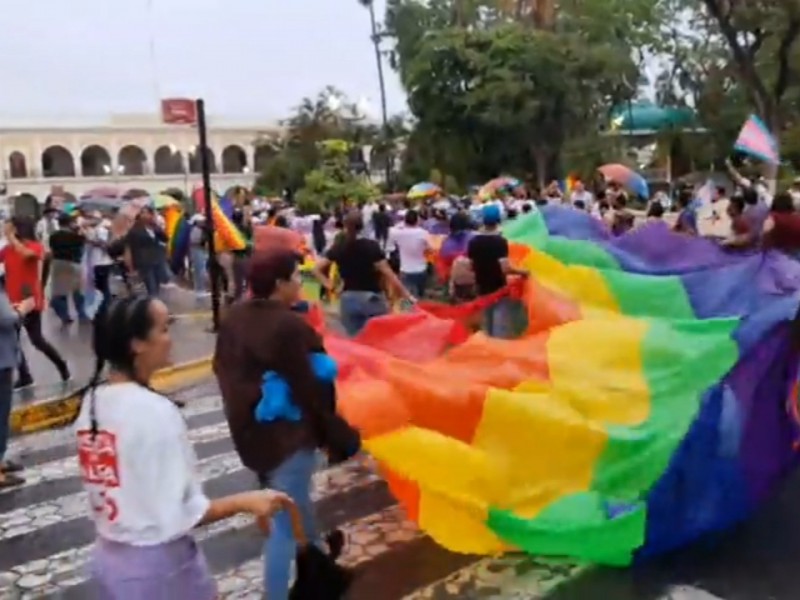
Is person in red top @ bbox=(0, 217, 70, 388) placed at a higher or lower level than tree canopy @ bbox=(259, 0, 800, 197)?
lower

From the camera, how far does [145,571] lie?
3092 millimetres

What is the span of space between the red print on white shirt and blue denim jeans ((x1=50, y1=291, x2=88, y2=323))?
13.4 metres

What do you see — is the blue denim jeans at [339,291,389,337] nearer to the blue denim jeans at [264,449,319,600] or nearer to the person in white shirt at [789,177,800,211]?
the person in white shirt at [789,177,800,211]

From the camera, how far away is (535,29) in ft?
139

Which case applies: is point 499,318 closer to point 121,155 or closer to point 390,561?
point 390,561

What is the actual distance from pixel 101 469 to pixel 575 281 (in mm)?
6148

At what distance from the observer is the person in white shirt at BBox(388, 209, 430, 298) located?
1348cm

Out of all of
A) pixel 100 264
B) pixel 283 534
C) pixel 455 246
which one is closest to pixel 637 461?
pixel 283 534

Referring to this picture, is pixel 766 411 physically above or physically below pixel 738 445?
above

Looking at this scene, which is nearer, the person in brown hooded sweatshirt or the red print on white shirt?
the red print on white shirt

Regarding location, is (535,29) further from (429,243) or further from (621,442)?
(621,442)

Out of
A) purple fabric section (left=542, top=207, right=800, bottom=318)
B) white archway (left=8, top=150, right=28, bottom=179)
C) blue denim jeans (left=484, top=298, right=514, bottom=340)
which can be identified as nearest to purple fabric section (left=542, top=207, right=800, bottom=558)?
purple fabric section (left=542, top=207, right=800, bottom=318)

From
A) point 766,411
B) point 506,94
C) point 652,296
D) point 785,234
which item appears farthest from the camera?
point 506,94

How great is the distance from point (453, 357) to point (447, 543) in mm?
1676
